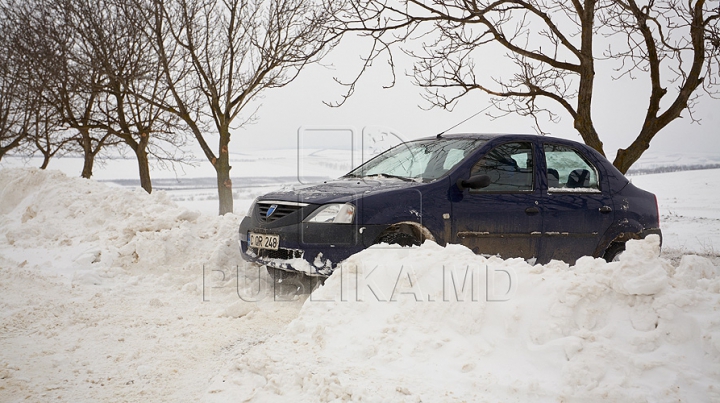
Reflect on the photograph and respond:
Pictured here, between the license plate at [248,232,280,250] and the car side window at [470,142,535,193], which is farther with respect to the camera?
the car side window at [470,142,535,193]

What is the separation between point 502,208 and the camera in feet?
17.9

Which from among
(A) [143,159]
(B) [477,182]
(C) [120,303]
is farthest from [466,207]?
(A) [143,159]

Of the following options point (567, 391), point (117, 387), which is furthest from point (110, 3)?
point (567, 391)

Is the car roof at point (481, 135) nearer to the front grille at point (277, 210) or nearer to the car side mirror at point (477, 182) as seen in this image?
the car side mirror at point (477, 182)

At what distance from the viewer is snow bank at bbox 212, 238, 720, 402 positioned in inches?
118

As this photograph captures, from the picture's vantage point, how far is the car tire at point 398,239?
504 centimetres

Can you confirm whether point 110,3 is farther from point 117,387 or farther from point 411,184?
point 117,387

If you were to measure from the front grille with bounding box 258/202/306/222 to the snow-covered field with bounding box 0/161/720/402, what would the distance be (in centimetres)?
85

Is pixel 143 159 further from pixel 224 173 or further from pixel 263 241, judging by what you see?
pixel 263 241

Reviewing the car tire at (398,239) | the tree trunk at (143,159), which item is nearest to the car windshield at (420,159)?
the car tire at (398,239)

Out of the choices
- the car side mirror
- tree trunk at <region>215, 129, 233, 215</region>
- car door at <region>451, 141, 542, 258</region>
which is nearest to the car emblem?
car door at <region>451, 141, 542, 258</region>

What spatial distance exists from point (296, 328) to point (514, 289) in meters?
1.56

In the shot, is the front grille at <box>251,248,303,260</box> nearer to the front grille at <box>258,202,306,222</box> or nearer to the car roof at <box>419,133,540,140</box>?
the front grille at <box>258,202,306,222</box>

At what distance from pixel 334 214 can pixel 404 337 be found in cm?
163
